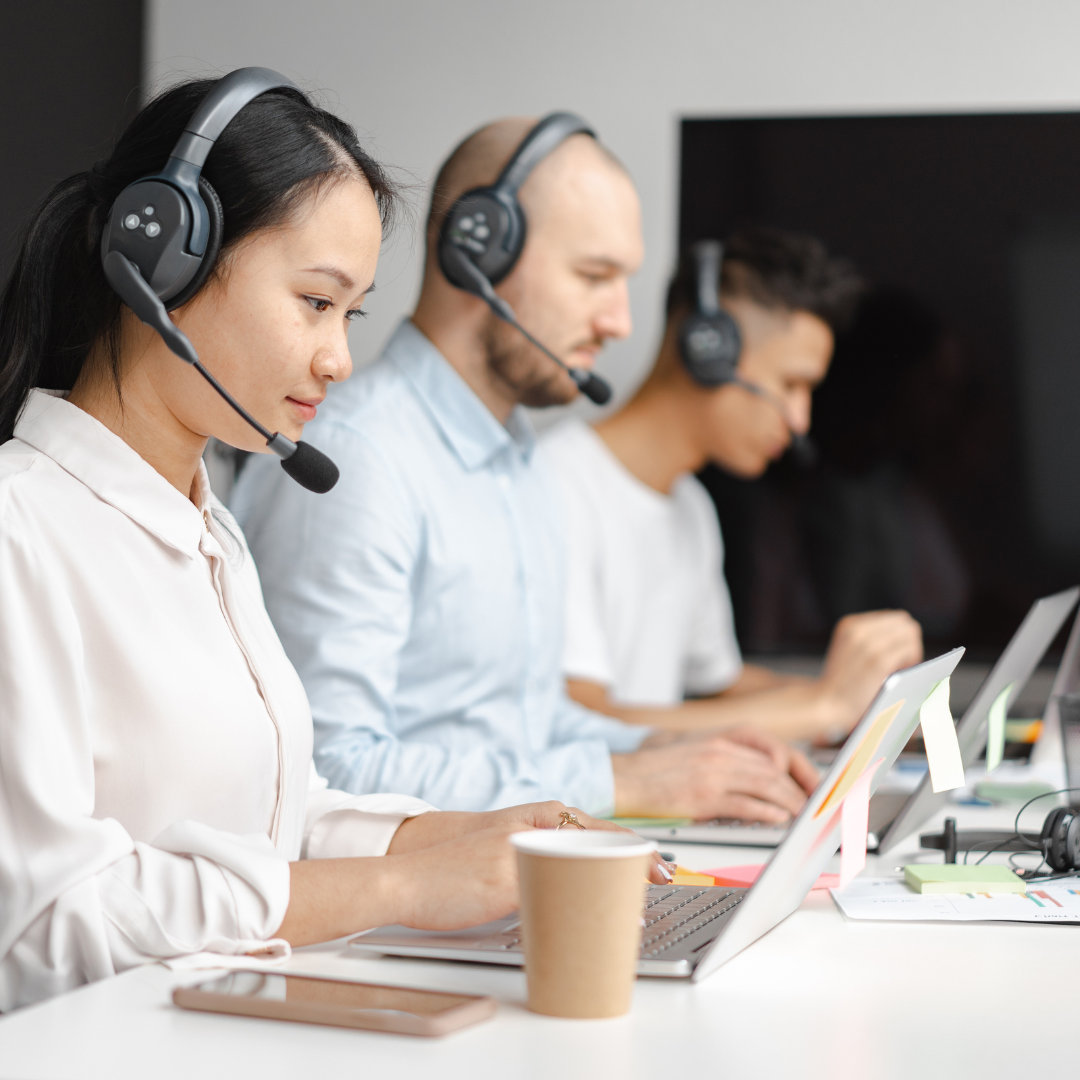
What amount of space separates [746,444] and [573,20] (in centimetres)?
83

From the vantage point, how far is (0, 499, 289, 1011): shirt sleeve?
2.53 feet

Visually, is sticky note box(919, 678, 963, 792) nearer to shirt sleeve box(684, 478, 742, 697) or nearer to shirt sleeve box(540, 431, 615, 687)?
shirt sleeve box(540, 431, 615, 687)

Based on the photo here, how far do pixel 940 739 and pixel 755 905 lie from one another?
0.84ft

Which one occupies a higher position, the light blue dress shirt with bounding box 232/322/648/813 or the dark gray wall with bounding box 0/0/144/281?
the dark gray wall with bounding box 0/0/144/281

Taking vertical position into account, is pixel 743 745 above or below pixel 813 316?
below

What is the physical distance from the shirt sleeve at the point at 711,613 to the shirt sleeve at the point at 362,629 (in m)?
1.01

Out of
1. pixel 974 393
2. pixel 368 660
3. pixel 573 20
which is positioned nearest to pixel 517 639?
pixel 368 660

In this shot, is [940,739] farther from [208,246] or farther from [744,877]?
[208,246]

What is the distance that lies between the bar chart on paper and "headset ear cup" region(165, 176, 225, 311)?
0.65 m

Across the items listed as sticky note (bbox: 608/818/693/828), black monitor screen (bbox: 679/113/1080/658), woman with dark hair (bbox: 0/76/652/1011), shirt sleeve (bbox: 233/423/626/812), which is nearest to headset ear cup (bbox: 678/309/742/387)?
black monitor screen (bbox: 679/113/1080/658)

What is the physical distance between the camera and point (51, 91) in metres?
2.17

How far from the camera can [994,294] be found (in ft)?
7.72

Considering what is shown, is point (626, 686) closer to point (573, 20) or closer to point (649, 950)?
point (573, 20)

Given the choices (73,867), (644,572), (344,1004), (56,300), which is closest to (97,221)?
(56,300)
